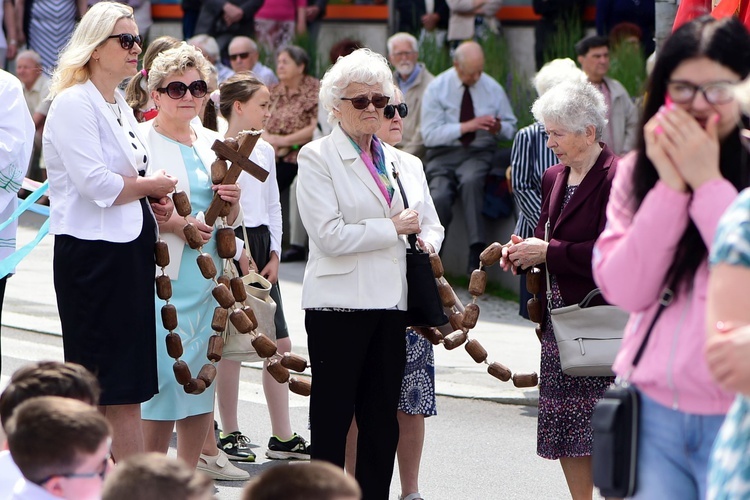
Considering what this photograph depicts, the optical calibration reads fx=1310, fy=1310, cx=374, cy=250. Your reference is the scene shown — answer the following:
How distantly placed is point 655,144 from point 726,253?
0.37m

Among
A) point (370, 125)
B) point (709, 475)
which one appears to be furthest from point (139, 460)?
point (370, 125)

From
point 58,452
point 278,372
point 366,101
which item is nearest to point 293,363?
point 278,372

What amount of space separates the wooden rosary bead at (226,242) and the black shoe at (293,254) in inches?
262

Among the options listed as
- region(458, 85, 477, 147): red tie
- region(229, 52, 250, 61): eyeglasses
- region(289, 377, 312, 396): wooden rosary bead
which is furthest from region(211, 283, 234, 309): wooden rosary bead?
region(229, 52, 250, 61): eyeglasses

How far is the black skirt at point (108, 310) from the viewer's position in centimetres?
533

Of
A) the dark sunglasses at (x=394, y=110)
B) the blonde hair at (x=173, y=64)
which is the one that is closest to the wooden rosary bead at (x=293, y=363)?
the dark sunglasses at (x=394, y=110)

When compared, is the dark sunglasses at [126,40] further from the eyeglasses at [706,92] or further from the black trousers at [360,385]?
the eyeglasses at [706,92]

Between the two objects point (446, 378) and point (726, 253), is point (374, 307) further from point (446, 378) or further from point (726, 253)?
point (446, 378)

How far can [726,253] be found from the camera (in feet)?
9.39

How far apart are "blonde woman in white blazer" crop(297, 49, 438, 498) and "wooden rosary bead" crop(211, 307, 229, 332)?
61 cm

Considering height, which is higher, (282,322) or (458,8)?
(458,8)

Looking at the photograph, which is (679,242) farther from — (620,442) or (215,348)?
(215,348)

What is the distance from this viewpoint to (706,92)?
314 cm

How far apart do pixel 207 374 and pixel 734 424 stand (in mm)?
3259
